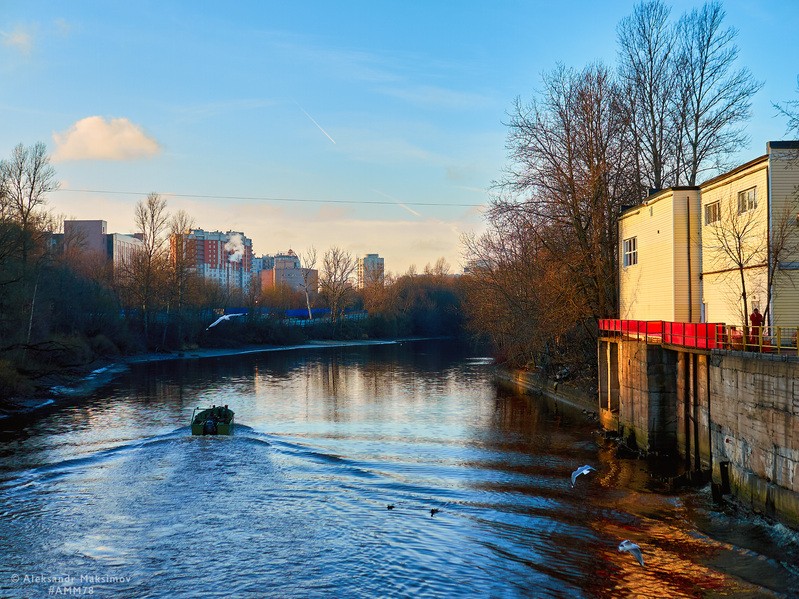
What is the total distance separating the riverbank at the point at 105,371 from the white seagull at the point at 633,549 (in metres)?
29.8

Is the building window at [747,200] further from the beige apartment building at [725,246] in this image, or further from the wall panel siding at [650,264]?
the wall panel siding at [650,264]

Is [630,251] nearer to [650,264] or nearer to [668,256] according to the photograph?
A: [650,264]

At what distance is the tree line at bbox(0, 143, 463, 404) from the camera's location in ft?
137

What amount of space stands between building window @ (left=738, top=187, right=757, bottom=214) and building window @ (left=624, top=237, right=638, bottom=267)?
7802mm

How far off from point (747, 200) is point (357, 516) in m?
15.7

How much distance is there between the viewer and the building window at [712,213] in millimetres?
23675

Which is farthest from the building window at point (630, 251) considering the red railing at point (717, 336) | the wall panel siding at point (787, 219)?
the wall panel siding at point (787, 219)

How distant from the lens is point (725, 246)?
22.8 metres

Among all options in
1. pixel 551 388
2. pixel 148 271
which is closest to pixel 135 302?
pixel 148 271

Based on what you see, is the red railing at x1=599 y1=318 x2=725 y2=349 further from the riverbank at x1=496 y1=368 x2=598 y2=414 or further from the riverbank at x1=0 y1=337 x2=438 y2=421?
the riverbank at x1=0 y1=337 x2=438 y2=421

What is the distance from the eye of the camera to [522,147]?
127ft

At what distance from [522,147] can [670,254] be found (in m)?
14.9

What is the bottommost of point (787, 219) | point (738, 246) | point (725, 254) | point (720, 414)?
point (720, 414)

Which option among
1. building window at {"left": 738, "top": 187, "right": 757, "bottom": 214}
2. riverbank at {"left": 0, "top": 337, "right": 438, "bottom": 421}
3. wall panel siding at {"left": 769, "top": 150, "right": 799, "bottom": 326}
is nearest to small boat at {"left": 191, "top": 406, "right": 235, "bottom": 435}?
riverbank at {"left": 0, "top": 337, "right": 438, "bottom": 421}
